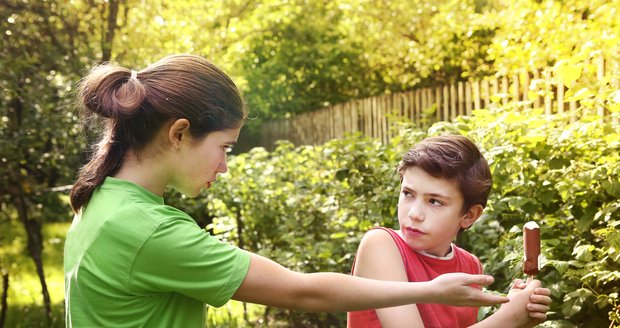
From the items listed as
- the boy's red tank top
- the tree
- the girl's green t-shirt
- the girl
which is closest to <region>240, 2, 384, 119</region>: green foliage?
the tree

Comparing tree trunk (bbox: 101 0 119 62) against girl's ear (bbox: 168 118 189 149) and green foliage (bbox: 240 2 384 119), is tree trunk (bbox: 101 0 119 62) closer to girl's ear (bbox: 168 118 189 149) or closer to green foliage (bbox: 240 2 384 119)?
girl's ear (bbox: 168 118 189 149)

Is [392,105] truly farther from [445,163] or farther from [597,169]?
[445,163]

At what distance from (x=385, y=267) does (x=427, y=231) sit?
17 cm

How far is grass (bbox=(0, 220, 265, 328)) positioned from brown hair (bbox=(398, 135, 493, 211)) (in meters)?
2.97

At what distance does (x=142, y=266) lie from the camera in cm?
177

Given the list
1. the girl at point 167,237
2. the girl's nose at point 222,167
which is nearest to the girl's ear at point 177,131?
the girl at point 167,237

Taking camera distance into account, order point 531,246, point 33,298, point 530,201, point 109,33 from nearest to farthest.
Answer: point 531,246 < point 530,201 < point 109,33 < point 33,298

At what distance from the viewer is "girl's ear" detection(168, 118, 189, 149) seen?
1.89m

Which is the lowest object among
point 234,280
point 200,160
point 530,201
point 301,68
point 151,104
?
point 301,68

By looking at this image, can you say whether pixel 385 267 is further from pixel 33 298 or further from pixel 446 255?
pixel 33 298

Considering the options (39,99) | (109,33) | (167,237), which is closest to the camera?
(167,237)

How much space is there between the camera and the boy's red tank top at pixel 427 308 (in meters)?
2.28

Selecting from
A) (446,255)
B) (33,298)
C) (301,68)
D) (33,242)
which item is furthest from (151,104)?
(301,68)

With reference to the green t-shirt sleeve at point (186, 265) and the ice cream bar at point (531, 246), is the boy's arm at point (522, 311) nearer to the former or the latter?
the ice cream bar at point (531, 246)
